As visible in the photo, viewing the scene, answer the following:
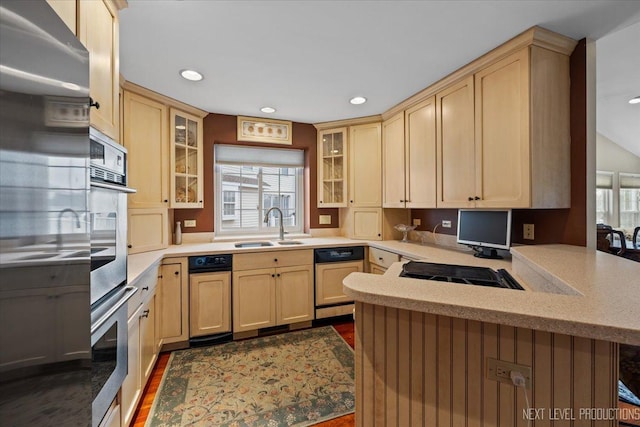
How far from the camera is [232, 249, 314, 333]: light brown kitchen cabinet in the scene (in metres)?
2.60

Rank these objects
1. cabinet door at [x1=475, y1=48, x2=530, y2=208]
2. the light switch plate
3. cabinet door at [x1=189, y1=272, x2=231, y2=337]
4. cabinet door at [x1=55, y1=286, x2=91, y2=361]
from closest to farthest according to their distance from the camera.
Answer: cabinet door at [x1=55, y1=286, x2=91, y2=361] < cabinet door at [x1=475, y1=48, x2=530, y2=208] < cabinet door at [x1=189, y1=272, x2=231, y2=337] < the light switch plate

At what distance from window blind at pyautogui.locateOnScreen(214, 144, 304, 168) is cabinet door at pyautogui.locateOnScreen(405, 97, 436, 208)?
142 centimetres

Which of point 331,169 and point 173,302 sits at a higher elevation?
point 331,169

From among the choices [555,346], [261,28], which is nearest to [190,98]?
[261,28]

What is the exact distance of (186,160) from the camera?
9.17ft

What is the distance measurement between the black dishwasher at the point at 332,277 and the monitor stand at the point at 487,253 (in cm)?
125

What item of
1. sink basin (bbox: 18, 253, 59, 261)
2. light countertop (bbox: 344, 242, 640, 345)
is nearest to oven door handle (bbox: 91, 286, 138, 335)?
sink basin (bbox: 18, 253, 59, 261)

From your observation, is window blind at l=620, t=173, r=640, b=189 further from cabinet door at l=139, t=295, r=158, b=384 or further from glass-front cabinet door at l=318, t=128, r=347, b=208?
cabinet door at l=139, t=295, r=158, b=384

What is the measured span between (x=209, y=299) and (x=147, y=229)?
0.85 meters

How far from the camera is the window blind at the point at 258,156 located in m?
3.18

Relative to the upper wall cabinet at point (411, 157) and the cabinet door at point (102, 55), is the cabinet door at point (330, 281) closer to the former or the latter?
the upper wall cabinet at point (411, 157)

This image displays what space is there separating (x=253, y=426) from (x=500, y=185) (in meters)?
2.19

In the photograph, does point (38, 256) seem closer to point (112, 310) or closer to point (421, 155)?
point (112, 310)

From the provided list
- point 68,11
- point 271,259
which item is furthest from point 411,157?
point 68,11
